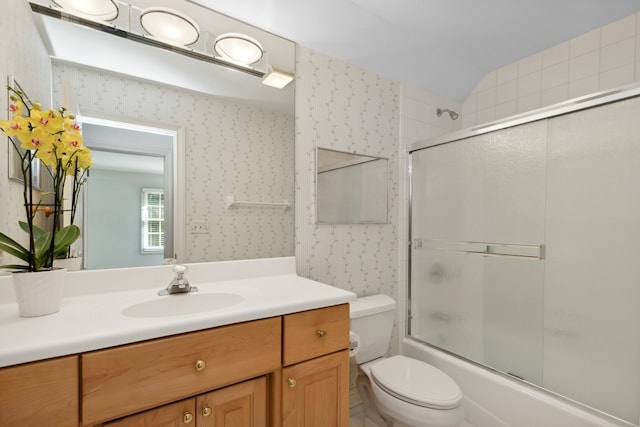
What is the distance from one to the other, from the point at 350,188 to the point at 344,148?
0.24 m

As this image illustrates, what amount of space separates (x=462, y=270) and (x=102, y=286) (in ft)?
6.05

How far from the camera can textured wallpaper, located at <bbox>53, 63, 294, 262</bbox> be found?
1132 mm

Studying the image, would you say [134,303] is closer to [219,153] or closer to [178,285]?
[178,285]

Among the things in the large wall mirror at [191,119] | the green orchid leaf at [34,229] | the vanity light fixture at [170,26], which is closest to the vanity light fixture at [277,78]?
the large wall mirror at [191,119]

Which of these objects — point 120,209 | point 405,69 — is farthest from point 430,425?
point 405,69

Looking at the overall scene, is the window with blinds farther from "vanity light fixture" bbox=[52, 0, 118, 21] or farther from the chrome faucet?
"vanity light fixture" bbox=[52, 0, 118, 21]

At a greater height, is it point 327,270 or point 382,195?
point 382,195

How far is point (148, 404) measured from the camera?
73 cm

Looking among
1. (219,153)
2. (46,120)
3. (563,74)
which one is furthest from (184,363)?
(563,74)

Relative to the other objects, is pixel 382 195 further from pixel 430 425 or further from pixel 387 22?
Answer: pixel 430 425

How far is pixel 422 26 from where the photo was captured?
173cm

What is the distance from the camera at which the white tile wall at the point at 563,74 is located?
1.68 metres

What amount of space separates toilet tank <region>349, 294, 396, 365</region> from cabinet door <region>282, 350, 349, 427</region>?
0.46 metres

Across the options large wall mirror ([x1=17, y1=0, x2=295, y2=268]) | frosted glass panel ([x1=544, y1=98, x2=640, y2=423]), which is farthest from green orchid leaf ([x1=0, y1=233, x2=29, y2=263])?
frosted glass panel ([x1=544, y1=98, x2=640, y2=423])
